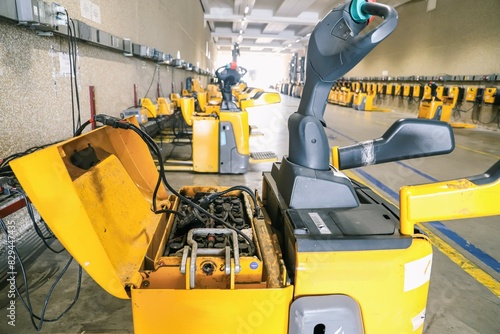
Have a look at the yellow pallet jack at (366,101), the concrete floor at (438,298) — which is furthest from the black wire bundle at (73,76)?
the yellow pallet jack at (366,101)

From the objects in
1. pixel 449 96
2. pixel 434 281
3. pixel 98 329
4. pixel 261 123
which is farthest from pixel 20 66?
pixel 449 96

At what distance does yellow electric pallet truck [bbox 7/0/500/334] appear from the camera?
1.11 meters

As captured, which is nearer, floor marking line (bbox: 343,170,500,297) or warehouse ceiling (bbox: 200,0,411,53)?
floor marking line (bbox: 343,170,500,297)

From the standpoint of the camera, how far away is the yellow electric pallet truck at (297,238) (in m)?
1.11

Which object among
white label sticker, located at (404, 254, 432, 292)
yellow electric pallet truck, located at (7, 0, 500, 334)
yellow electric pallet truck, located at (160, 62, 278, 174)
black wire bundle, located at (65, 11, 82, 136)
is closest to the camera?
yellow electric pallet truck, located at (7, 0, 500, 334)

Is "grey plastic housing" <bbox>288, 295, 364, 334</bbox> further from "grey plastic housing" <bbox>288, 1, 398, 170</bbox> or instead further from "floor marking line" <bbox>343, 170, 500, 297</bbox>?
"floor marking line" <bbox>343, 170, 500, 297</bbox>

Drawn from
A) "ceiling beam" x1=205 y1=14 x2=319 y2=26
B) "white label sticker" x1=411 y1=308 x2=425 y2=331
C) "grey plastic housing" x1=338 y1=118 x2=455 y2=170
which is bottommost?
"white label sticker" x1=411 y1=308 x2=425 y2=331

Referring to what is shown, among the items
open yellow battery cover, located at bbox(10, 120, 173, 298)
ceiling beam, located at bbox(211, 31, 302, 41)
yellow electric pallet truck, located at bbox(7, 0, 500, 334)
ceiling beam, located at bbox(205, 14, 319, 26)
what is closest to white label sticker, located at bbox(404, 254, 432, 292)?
yellow electric pallet truck, located at bbox(7, 0, 500, 334)

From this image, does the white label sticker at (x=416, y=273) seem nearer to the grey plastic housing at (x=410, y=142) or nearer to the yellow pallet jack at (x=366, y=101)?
the grey plastic housing at (x=410, y=142)

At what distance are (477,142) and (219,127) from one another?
22.2 feet

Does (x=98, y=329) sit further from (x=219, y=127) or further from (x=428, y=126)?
Result: (x=219, y=127)

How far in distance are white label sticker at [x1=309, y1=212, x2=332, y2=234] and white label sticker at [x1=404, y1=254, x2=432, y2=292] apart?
32 cm

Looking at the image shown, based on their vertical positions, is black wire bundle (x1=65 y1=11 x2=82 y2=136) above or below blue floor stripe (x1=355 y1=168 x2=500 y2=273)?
above

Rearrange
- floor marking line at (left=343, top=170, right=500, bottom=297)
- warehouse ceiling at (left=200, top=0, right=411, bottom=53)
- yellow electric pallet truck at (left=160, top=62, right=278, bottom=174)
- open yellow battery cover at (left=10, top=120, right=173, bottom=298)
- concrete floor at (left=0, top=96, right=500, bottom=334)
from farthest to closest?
1. warehouse ceiling at (left=200, top=0, right=411, bottom=53)
2. yellow electric pallet truck at (left=160, top=62, right=278, bottom=174)
3. floor marking line at (left=343, top=170, right=500, bottom=297)
4. concrete floor at (left=0, top=96, right=500, bottom=334)
5. open yellow battery cover at (left=10, top=120, right=173, bottom=298)
